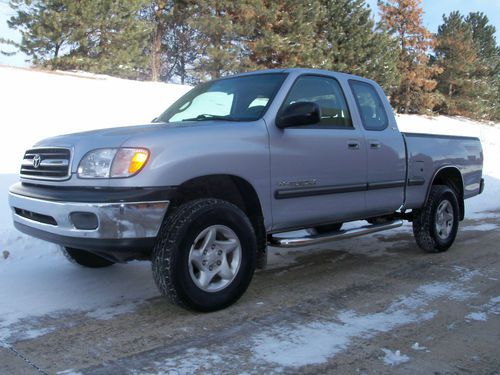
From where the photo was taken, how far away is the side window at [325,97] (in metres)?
4.62

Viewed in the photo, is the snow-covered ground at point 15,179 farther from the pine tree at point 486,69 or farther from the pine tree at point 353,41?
the pine tree at point 486,69

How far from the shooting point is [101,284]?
4547mm

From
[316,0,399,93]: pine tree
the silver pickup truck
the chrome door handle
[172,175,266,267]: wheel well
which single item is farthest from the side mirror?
A: [316,0,399,93]: pine tree

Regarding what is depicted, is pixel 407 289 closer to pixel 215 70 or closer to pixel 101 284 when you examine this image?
pixel 101 284

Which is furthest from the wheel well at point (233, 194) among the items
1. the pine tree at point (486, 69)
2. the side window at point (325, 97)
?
the pine tree at point (486, 69)

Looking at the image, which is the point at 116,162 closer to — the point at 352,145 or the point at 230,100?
the point at 230,100

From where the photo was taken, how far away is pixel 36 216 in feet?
12.4

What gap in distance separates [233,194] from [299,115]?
84cm

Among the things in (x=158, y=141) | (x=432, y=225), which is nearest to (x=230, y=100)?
(x=158, y=141)

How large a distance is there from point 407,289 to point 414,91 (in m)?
34.7

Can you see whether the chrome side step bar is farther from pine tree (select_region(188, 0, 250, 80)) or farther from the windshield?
pine tree (select_region(188, 0, 250, 80))

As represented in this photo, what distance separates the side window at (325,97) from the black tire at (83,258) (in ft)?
7.75

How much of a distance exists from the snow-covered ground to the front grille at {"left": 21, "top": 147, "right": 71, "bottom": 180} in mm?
1026

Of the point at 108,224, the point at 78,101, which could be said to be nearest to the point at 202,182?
the point at 108,224
